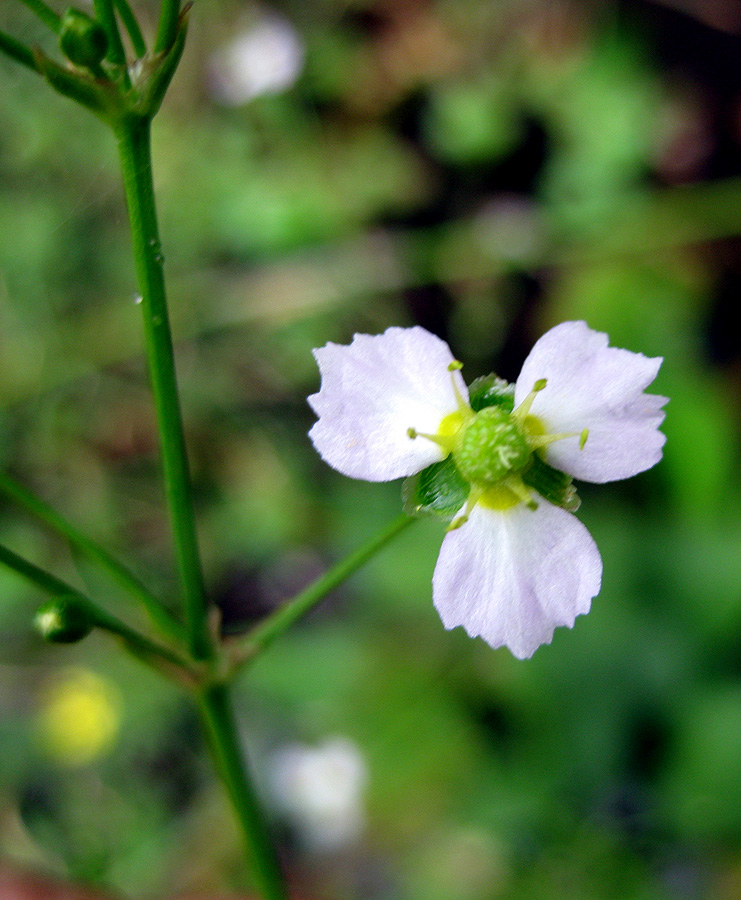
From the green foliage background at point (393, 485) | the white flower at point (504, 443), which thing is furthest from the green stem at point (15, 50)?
the green foliage background at point (393, 485)

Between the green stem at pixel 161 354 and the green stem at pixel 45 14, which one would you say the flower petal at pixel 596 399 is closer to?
the green stem at pixel 161 354

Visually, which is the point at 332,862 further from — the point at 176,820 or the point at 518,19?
the point at 518,19

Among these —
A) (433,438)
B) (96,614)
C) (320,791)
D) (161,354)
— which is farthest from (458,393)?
(320,791)

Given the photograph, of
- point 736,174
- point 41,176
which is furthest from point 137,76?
point 736,174

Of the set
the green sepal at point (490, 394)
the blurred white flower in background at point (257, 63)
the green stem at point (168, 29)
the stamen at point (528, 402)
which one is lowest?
the stamen at point (528, 402)

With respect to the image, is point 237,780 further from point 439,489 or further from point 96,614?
point 439,489

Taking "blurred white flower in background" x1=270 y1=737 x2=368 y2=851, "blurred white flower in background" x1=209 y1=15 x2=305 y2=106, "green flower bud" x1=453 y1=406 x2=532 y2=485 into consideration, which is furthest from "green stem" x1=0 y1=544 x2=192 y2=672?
"blurred white flower in background" x1=209 y1=15 x2=305 y2=106
